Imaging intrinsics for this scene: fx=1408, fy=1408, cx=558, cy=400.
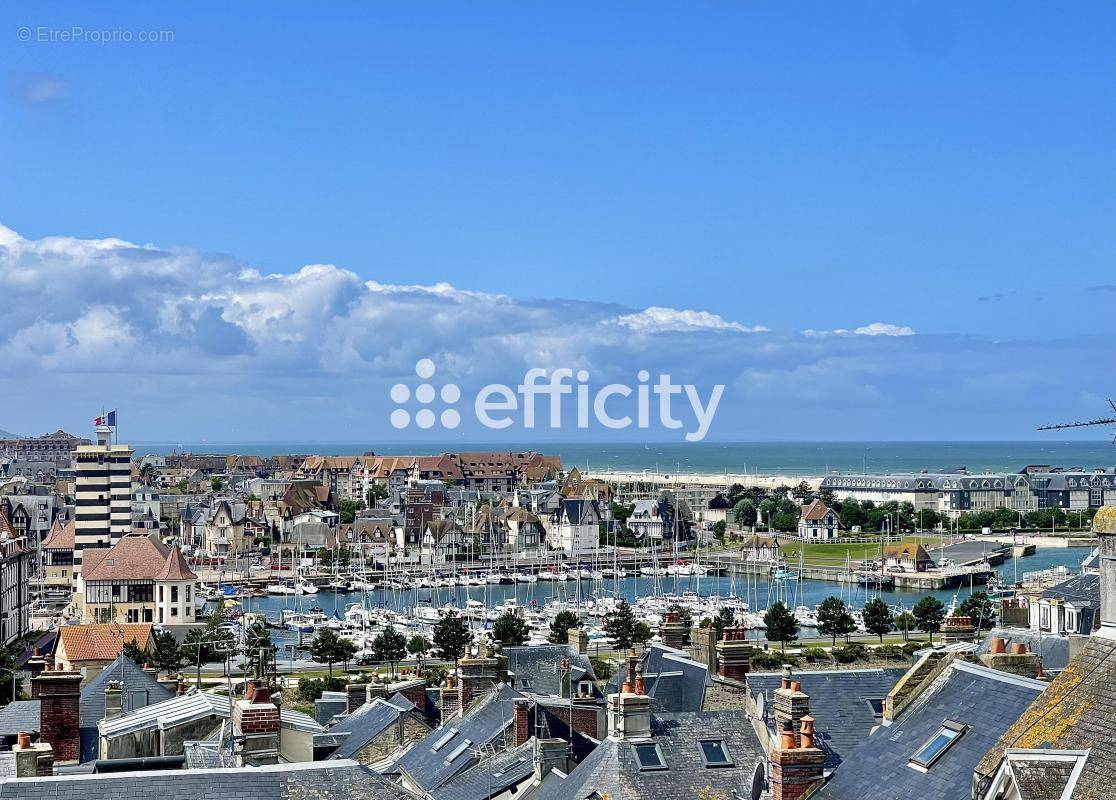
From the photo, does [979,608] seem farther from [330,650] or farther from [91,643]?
[91,643]

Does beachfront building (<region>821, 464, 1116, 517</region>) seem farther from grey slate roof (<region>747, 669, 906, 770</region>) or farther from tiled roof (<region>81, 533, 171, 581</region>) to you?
grey slate roof (<region>747, 669, 906, 770</region>)

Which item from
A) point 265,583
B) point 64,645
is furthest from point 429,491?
point 64,645

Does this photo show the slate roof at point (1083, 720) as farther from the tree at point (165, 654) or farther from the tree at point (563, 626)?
the tree at point (563, 626)

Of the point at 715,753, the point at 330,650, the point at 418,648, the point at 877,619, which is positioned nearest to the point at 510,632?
the point at 418,648

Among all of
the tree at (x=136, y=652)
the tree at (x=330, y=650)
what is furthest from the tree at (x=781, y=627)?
the tree at (x=136, y=652)

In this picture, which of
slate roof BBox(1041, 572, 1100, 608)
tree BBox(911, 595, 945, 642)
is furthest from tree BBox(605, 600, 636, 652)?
slate roof BBox(1041, 572, 1100, 608)

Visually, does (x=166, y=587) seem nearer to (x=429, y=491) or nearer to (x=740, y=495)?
(x=429, y=491)
